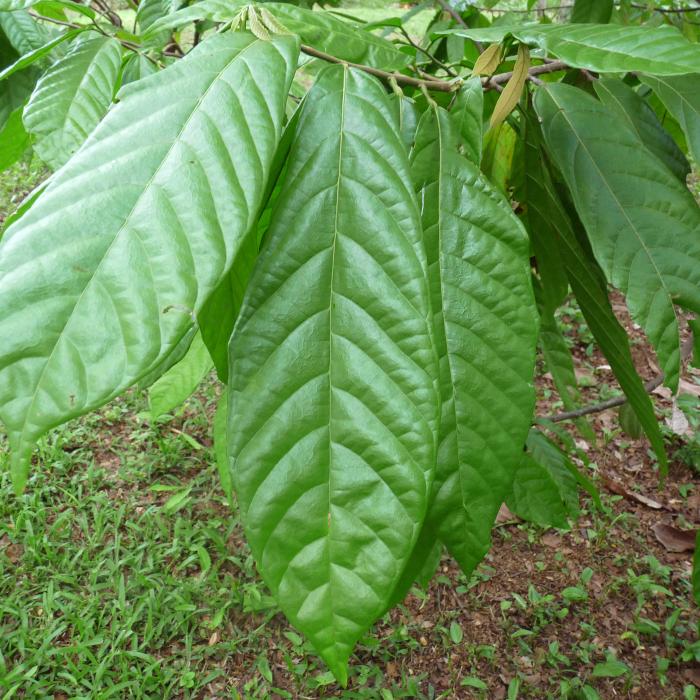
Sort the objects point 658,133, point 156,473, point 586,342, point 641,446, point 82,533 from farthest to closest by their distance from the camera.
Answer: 1. point 586,342
2. point 641,446
3. point 156,473
4. point 82,533
5. point 658,133

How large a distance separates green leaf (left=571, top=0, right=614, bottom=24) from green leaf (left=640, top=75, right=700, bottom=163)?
1.49 feet

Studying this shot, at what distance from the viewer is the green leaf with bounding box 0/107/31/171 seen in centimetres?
82

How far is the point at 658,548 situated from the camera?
86.1 inches

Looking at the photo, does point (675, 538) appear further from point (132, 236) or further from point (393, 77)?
point (132, 236)

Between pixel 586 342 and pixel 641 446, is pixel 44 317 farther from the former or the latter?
pixel 586 342

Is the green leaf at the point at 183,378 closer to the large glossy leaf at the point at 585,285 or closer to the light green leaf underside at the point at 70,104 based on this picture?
the light green leaf underside at the point at 70,104

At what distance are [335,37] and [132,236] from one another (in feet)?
0.87

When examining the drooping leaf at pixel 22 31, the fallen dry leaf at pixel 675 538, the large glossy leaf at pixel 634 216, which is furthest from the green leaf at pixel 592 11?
the fallen dry leaf at pixel 675 538

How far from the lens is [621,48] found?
1.62ft

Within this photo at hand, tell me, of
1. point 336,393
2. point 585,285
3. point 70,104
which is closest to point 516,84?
point 585,285

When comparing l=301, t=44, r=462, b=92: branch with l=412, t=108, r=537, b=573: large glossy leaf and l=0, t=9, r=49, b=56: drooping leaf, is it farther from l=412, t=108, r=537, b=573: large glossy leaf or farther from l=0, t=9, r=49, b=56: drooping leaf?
l=0, t=9, r=49, b=56: drooping leaf

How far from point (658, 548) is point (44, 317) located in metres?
2.24

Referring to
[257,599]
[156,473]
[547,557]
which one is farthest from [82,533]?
[547,557]

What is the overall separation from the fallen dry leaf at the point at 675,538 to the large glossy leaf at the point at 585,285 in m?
1.70
